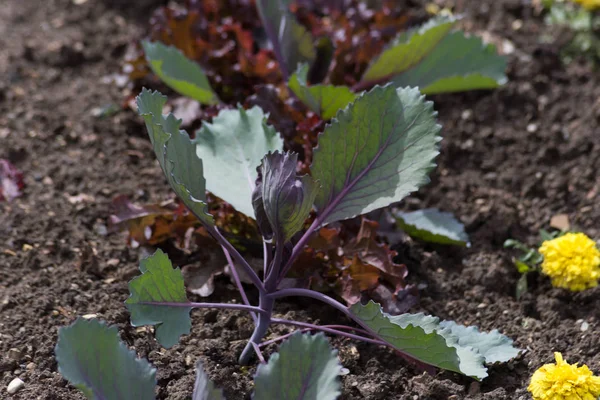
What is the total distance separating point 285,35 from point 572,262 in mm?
1213

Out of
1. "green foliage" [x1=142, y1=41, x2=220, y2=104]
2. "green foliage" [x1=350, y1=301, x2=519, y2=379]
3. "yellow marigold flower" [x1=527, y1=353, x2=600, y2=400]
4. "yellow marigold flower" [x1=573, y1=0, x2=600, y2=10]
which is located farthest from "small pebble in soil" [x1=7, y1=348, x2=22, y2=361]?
"yellow marigold flower" [x1=573, y1=0, x2=600, y2=10]

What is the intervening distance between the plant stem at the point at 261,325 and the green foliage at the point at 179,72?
3.15ft

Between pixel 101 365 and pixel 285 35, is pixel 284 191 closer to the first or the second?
pixel 101 365

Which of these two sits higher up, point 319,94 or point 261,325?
point 319,94

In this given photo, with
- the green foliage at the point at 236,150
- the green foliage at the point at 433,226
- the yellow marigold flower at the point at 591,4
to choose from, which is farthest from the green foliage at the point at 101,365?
the yellow marigold flower at the point at 591,4

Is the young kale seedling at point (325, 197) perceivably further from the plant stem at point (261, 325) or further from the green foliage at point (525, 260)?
the green foliage at point (525, 260)

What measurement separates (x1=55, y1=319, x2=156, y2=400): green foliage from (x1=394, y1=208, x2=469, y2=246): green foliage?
1090 mm

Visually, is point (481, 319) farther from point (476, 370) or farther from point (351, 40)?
point (351, 40)

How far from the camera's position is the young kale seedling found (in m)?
1.69

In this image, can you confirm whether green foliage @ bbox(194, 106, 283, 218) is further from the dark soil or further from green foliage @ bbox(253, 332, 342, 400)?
green foliage @ bbox(253, 332, 342, 400)

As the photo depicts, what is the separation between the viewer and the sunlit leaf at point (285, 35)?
8.66 feet

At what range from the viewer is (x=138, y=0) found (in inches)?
140

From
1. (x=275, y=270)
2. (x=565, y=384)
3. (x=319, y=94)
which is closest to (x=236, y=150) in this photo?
(x=319, y=94)

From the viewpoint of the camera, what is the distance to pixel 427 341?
66.1 inches
